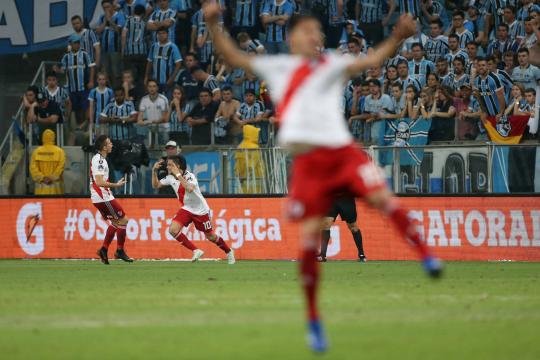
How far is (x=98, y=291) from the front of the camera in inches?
567

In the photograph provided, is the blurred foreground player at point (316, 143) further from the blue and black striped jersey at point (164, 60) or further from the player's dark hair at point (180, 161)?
the blue and black striped jersey at point (164, 60)

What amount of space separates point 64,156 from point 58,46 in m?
5.93

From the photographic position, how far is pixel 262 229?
24281mm

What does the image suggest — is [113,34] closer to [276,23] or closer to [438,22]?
[276,23]

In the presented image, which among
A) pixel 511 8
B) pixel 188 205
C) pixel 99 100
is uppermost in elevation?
pixel 511 8

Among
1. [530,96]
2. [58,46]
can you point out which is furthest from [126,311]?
[58,46]

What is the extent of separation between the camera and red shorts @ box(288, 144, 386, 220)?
27.6ft

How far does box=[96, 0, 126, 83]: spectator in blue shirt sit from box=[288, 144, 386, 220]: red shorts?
2098 centimetres

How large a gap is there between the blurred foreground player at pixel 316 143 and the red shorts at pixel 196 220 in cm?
1368

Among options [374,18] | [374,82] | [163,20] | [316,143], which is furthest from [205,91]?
[316,143]

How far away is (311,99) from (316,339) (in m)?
1.93

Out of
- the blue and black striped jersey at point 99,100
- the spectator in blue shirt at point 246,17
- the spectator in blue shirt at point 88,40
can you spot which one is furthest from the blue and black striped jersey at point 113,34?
the spectator in blue shirt at point 246,17

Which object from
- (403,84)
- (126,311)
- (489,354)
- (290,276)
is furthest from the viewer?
(403,84)

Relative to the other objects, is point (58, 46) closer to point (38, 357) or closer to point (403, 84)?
point (403, 84)
